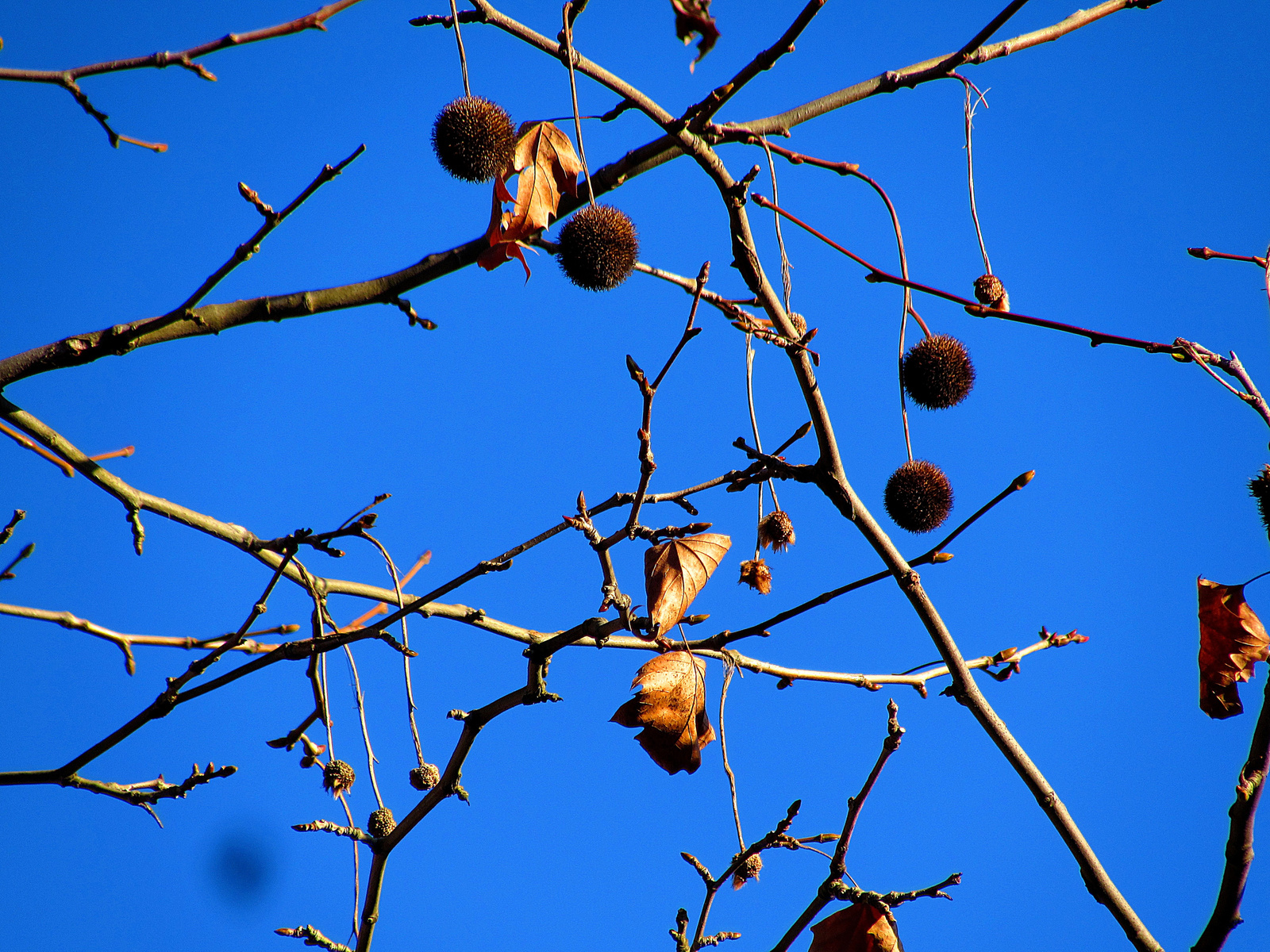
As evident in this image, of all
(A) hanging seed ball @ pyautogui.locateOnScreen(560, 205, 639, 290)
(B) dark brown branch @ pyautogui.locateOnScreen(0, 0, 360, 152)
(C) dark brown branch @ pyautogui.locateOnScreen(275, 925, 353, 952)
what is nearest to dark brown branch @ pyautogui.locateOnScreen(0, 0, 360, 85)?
(B) dark brown branch @ pyautogui.locateOnScreen(0, 0, 360, 152)

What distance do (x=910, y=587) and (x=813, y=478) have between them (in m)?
0.14

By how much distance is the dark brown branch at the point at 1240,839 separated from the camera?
0.63m

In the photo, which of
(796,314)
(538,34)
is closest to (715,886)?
(796,314)

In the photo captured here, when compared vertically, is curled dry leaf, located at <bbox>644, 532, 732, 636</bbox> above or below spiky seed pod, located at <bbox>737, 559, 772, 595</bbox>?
below

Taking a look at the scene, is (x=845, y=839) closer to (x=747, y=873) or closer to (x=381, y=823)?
(x=747, y=873)

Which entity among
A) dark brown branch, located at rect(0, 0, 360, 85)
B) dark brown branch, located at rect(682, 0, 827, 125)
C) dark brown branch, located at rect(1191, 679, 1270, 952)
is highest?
dark brown branch, located at rect(0, 0, 360, 85)

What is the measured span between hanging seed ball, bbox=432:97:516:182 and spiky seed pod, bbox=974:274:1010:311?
62 centimetres

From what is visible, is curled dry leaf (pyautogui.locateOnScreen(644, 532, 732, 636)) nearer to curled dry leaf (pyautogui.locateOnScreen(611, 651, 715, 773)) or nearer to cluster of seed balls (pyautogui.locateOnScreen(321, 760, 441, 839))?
curled dry leaf (pyautogui.locateOnScreen(611, 651, 715, 773))

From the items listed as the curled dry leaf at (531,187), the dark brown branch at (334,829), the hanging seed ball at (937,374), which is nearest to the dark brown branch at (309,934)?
the dark brown branch at (334,829)

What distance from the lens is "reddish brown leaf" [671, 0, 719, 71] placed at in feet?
1.85

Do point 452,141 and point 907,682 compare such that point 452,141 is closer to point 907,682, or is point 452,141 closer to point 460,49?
point 460,49

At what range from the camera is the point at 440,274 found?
1121mm

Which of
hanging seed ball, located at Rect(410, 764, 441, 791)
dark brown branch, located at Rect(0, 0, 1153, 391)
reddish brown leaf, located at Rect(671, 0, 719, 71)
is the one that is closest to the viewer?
reddish brown leaf, located at Rect(671, 0, 719, 71)

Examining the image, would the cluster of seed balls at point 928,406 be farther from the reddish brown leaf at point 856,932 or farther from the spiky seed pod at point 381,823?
the spiky seed pod at point 381,823
